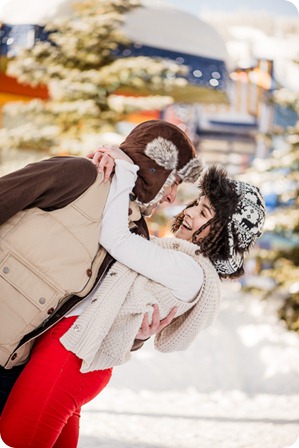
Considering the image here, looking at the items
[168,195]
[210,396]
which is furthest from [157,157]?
[210,396]

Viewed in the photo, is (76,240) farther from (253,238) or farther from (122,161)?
(253,238)

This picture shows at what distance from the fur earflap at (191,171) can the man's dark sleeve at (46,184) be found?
0.30 m

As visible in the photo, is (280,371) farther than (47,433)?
A: Yes

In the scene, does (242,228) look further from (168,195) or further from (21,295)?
(21,295)

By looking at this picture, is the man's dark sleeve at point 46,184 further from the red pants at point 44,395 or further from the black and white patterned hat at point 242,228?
the black and white patterned hat at point 242,228

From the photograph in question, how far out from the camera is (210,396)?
4805 millimetres

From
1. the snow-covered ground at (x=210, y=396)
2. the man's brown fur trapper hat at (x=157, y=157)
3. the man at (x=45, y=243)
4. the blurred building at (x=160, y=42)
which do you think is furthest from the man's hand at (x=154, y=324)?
the blurred building at (x=160, y=42)

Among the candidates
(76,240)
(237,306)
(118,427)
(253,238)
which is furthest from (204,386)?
(76,240)

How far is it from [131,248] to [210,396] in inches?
130

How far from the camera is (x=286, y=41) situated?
27.5 ft

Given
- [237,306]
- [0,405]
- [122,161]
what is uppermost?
[122,161]

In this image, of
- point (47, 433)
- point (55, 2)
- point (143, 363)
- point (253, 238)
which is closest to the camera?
point (47, 433)

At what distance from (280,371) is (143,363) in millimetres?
1059

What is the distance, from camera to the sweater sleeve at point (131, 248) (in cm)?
174
